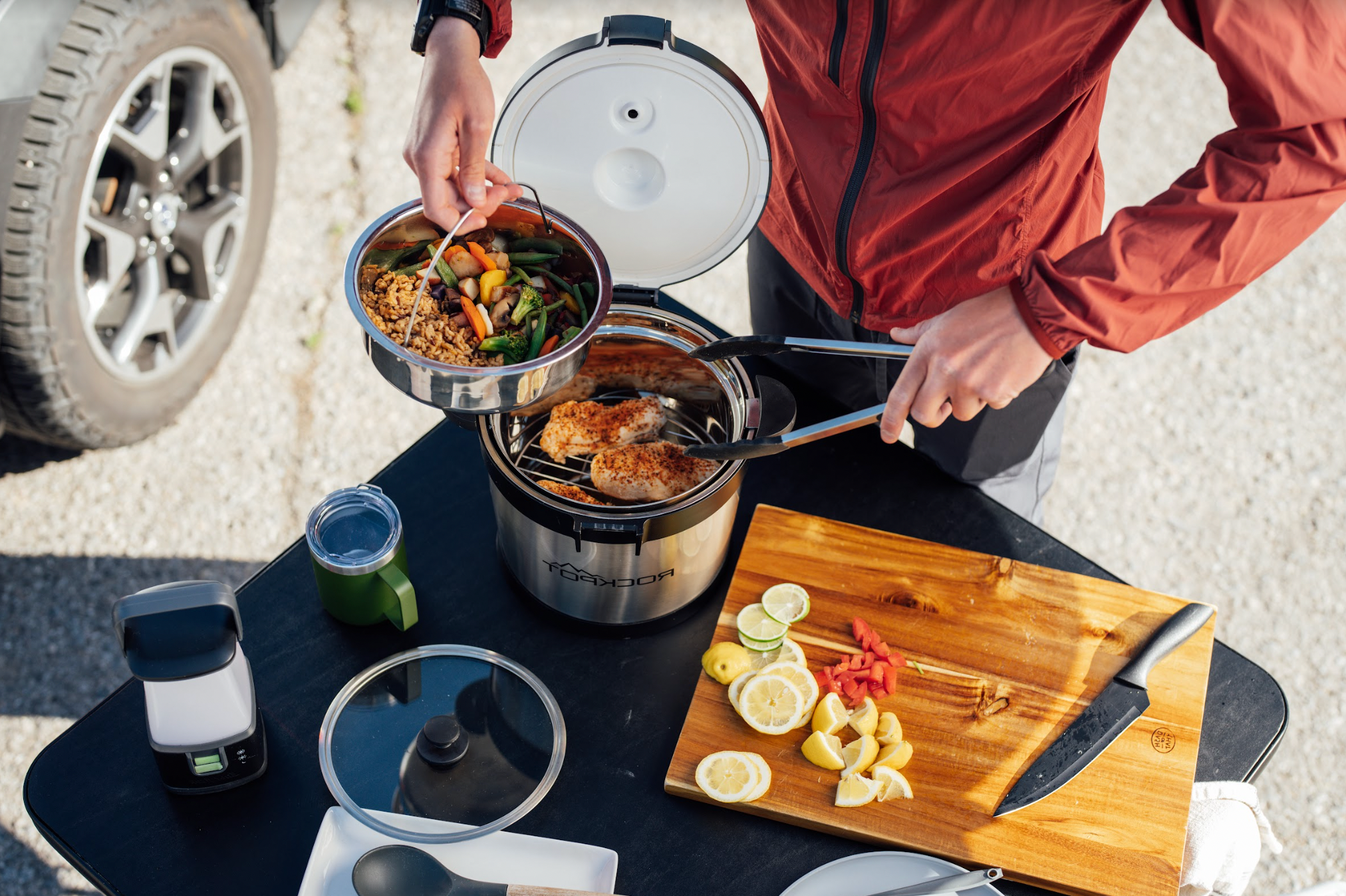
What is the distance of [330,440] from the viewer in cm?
348

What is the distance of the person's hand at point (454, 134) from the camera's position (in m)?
1.68

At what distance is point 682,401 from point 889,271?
460 millimetres

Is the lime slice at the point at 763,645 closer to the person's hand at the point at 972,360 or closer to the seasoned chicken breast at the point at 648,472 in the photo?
the seasoned chicken breast at the point at 648,472

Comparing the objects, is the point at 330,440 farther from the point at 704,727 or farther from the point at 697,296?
the point at 704,727

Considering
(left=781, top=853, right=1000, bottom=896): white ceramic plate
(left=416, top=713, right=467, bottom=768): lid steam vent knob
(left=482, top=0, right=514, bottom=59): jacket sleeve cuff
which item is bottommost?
(left=781, top=853, right=1000, bottom=896): white ceramic plate

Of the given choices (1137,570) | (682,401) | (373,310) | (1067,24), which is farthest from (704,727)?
(1137,570)

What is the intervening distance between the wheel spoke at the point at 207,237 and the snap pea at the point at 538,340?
212cm

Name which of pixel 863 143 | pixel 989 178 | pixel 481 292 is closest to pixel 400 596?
pixel 481 292

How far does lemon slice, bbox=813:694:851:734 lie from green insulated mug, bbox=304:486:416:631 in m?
0.67

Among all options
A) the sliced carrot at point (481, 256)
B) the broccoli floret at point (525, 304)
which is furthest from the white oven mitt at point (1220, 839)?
the sliced carrot at point (481, 256)

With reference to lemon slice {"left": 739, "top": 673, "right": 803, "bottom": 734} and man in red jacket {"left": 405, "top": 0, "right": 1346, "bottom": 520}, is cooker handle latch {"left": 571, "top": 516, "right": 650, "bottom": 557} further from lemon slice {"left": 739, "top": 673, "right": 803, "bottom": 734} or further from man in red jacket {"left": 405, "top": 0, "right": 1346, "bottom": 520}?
man in red jacket {"left": 405, "top": 0, "right": 1346, "bottom": 520}

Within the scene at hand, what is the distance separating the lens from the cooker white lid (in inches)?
68.3

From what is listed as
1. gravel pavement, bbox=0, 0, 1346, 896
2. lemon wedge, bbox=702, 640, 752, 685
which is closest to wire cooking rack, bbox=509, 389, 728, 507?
lemon wedge, bbox=702, 640, 752, 685

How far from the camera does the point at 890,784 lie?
156 centimetres
